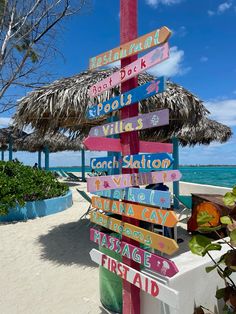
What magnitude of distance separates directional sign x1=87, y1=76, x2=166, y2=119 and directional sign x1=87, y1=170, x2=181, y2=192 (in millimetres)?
535

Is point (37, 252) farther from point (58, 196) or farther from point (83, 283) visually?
point (58, 196)

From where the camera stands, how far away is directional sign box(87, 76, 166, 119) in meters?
1.99

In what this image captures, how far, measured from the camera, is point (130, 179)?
7.16 ft

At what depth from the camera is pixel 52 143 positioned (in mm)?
19406

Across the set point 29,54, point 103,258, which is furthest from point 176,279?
point 29,54

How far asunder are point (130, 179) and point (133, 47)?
0.97m

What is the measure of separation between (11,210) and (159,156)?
590 cm

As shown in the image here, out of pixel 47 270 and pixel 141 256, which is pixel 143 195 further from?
pixel 47 270

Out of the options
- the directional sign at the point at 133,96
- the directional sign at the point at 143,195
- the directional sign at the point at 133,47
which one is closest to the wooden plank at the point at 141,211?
the directional sign at the point at 143,195

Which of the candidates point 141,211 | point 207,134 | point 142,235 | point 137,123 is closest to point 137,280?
point 142,235

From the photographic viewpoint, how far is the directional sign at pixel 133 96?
1994 millimetres

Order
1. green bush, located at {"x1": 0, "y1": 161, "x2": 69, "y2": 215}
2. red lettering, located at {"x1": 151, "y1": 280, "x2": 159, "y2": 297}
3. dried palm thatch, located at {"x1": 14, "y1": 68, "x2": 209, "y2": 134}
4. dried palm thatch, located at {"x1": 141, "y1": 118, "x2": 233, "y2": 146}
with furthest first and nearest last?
dried palm thatch, located at {"x1": 141, "y1": 118, "x2": 233, "y2": 146} → green bush, located at {"x1": 0, "y1": 161, "x2": 69, "y2": 215} → dried palm thatch, located at {"x1": 14, "y1": 68, "x2": 209, "y2": 134} → red lettering, located at {"x1": 151, "y1": 280, "x2": 159, "y2": 297}

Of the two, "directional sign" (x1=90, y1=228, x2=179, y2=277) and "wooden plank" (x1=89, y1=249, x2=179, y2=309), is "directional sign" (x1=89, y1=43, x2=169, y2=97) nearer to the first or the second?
"directional sign" (x1=90, y1=228, x2=179, y2=277)

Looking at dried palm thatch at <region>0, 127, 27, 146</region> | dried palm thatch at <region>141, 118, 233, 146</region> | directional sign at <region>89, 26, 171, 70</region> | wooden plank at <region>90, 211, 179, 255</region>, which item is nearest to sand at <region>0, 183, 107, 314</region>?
wooden plank at <region>90, 211, 179, 255</region>
